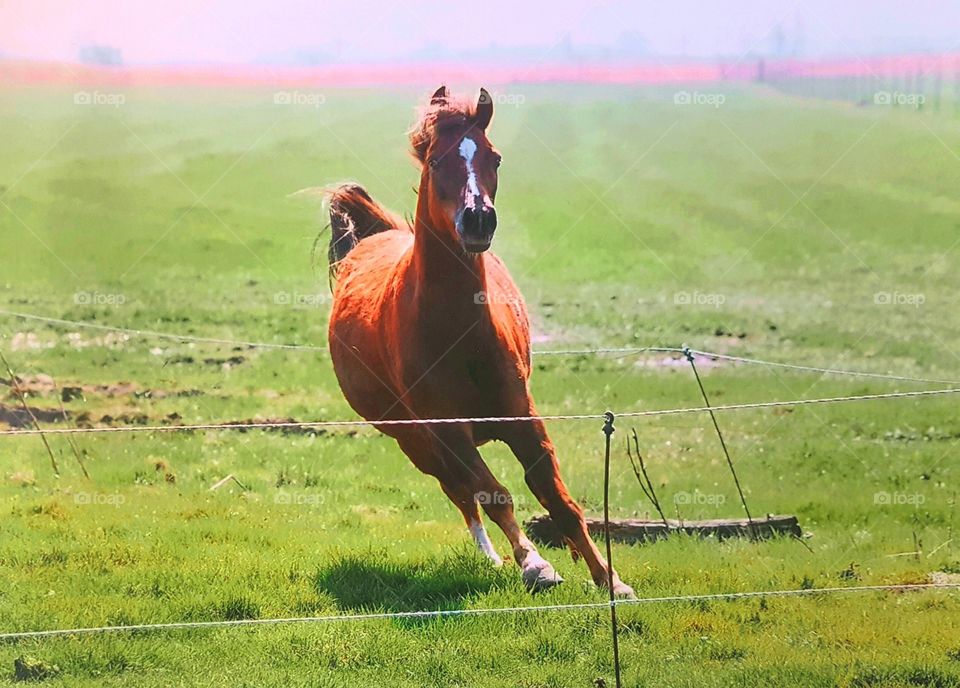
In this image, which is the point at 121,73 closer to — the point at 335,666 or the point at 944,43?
the point at 335,666

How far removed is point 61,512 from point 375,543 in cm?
166

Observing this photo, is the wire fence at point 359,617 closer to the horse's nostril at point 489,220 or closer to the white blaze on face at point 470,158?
the horse's nostril at point 489,220

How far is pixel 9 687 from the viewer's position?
4980mm

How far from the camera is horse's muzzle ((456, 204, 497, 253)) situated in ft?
17.0

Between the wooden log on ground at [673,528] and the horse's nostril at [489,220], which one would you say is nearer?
the horse's nostril at [489,220]

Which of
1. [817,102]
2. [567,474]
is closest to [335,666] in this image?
[567,474]

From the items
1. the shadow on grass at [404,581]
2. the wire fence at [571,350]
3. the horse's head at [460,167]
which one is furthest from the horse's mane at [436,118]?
the shadow on grass at [404,581]

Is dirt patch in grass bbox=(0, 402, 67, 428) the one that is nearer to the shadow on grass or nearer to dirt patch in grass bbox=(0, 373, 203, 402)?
dirt patch in grass bbox=(0, 373, 203, 402)

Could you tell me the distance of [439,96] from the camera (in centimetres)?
567

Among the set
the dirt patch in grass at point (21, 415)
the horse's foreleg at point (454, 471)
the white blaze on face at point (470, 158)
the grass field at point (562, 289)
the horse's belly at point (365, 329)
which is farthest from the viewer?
the dirt patch in grass at point (21, 415)

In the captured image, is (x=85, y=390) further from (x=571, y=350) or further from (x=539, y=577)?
(x=539, y=577)

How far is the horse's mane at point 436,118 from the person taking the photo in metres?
5.51

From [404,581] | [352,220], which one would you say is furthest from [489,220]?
[352,220]

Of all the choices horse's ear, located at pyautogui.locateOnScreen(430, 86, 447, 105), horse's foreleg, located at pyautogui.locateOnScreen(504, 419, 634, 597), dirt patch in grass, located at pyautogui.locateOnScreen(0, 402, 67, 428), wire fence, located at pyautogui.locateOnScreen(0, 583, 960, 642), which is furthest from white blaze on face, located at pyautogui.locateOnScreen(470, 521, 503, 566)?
dirt patch in grass, located at pyautogui.locateOnScreen(0, 402, 67, 428)
